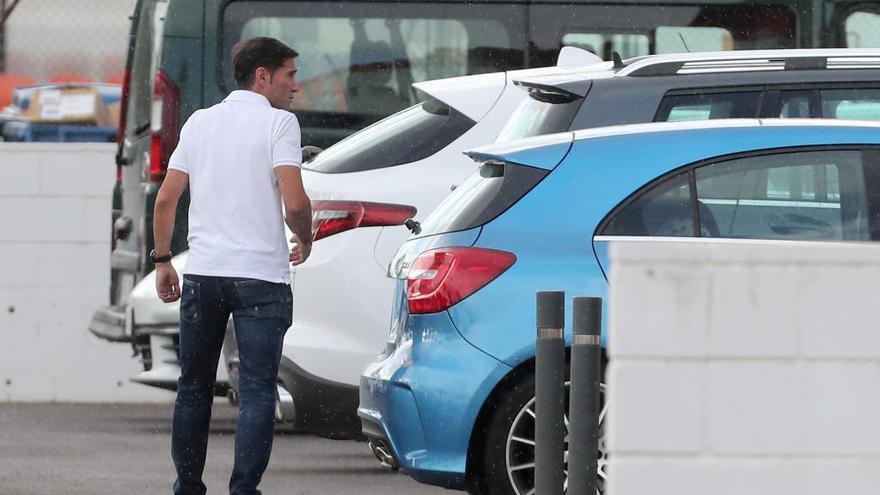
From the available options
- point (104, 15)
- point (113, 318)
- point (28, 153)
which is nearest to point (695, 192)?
point (113, 318)

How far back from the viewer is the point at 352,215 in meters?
8.29

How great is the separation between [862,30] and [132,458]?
195 inches

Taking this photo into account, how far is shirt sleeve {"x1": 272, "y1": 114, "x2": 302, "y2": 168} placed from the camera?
270 inches

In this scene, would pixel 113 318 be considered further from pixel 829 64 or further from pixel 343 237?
pixel 829 64

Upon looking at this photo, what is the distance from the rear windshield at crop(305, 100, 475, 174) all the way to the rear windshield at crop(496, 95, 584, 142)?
921 mm

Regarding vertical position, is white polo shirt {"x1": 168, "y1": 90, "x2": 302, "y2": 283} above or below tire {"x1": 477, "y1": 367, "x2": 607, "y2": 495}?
above

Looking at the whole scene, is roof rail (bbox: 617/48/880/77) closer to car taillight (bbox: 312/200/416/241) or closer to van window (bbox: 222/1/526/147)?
car taillight (bbox: 312/200/416/241)

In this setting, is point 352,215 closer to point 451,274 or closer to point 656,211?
point 451,274

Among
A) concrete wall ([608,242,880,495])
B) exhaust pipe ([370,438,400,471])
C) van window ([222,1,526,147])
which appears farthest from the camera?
van window ([222,1,526,147])

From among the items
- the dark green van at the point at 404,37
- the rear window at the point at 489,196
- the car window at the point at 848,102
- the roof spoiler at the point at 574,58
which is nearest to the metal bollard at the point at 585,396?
the rear window at the point at 489,196

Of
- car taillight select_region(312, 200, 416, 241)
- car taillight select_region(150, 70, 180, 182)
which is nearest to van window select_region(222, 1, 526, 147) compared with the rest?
car taillight select_region(150, 70, 180, 182)

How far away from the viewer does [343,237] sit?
8289mm

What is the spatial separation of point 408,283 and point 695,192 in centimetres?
99

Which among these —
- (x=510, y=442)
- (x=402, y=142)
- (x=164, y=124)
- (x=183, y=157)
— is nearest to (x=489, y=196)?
(x=510, y=442)
